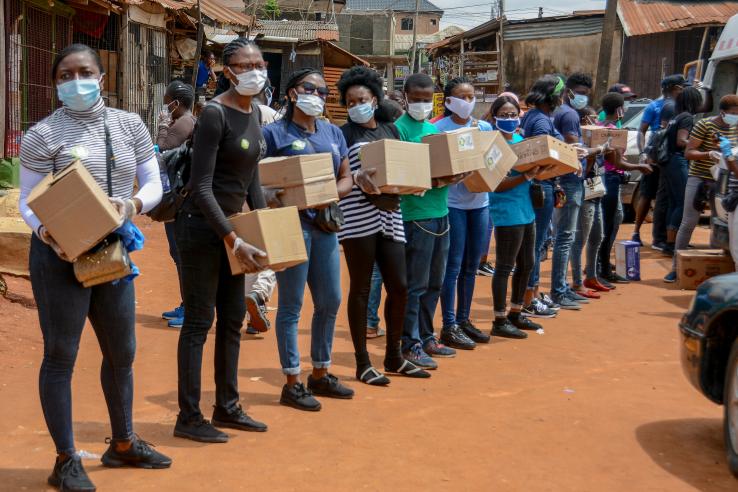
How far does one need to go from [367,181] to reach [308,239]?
1.96ft

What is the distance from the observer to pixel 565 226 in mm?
9516

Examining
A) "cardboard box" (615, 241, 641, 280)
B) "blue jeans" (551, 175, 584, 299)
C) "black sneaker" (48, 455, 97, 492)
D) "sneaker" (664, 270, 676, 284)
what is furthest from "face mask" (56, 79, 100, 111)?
"sneaker" (664, 270, 676, 284)

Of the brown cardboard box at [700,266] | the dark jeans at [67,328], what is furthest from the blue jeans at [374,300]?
the dark jeans at [67,328]

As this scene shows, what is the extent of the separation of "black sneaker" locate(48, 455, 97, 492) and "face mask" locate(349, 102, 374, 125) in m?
2.90

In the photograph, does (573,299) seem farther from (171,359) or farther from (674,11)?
(674,11)

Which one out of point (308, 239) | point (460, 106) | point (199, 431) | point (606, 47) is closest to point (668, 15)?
point (606, 47)

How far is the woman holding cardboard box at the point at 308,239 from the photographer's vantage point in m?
5.82

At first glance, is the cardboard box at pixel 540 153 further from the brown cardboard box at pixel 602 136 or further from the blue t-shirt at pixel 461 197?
the brown cardboard box at pixel 602 136

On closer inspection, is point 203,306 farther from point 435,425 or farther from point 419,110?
point 419,110

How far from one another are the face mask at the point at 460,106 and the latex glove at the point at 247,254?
304 cm

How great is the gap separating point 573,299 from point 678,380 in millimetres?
3033

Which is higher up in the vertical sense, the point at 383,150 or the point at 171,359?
the point at 383,150

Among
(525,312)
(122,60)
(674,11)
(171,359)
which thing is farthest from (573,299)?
(674,11)

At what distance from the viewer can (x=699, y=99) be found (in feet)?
39.2
